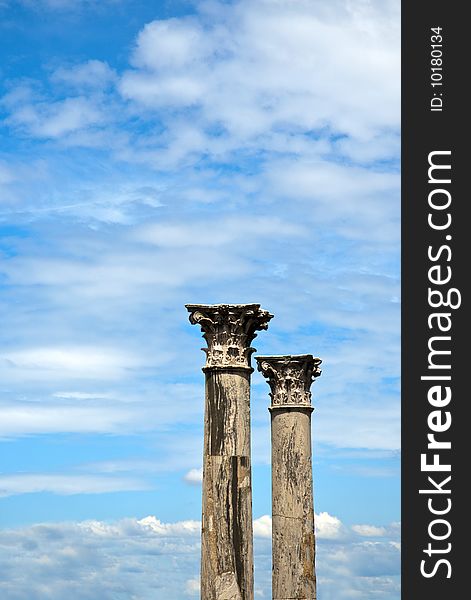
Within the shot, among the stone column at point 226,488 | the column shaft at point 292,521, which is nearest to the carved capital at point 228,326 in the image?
the stone column at point 226,488

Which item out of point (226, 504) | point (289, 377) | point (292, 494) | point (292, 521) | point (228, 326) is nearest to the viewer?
point (226, 504)

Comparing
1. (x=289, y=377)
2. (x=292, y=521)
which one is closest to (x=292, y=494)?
(x=292, y=521)

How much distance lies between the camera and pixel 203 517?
90.3 feet

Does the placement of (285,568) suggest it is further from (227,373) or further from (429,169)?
(429,169)

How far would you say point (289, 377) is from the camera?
1452 inches

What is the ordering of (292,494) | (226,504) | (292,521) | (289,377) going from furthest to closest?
(289,377), (292,494), (292,521), (226,504)

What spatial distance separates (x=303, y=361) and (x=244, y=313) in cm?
817

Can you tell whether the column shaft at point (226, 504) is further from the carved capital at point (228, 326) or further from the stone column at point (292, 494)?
the stone column at point (292, 494)

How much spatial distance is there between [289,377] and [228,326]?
26.9 ft

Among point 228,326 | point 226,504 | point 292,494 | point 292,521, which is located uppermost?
point 228,326

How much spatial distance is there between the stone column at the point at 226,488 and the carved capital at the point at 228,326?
0.44 meters

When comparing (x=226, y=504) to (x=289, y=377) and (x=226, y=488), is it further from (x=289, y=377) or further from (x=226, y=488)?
(x=289, y=377)

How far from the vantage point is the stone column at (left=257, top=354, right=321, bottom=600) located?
35.3 metres

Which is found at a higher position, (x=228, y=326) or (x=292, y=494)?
(x=228, y=326)
